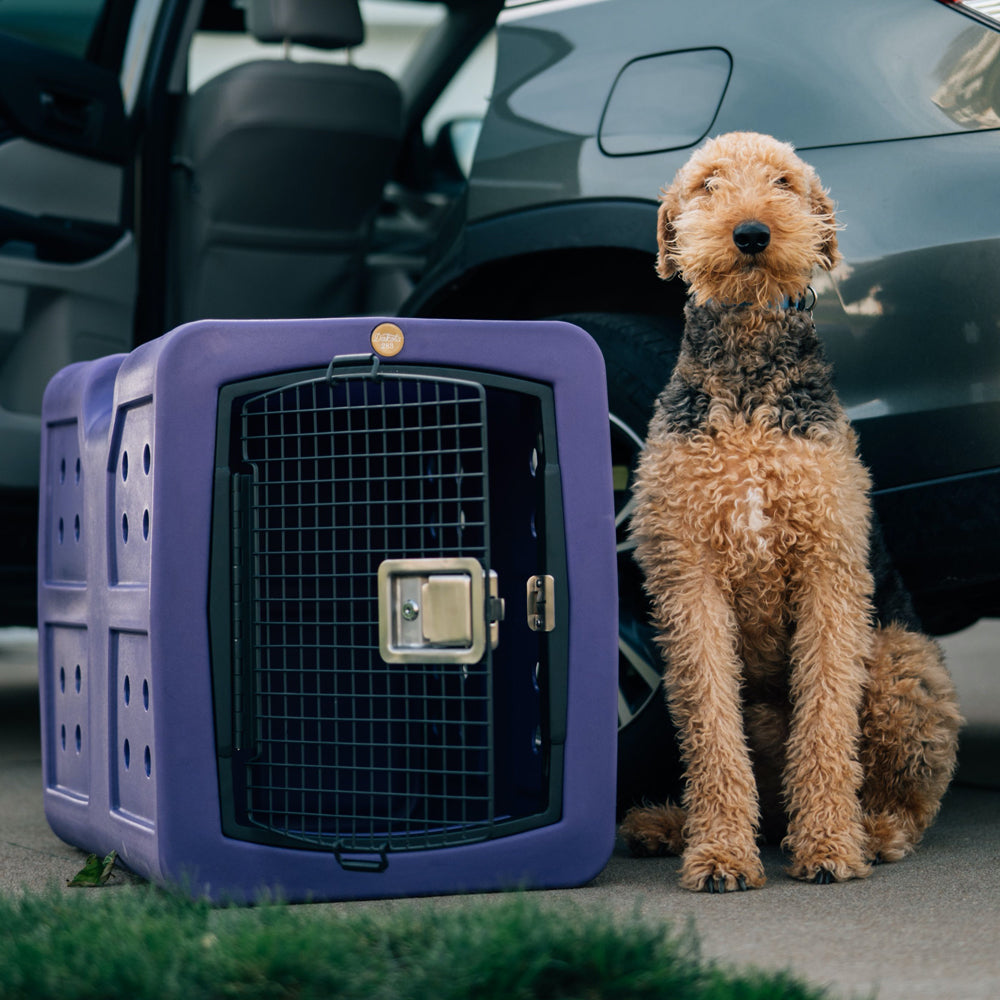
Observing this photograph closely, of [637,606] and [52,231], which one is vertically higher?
[52,231]

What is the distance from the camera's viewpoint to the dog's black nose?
7.96 feet

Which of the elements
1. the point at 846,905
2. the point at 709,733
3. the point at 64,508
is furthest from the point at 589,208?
the point at 846,905

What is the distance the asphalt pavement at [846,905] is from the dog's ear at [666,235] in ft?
3.74

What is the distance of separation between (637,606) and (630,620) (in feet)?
0.12

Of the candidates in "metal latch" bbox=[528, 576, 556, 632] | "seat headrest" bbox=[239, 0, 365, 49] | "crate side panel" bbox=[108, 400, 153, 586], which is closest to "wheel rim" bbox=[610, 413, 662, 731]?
"metal latch" bbox=[528, 576, 556, 632]

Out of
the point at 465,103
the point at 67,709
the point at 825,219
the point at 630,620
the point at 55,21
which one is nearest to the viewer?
the point at 825,219

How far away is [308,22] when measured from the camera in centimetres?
391

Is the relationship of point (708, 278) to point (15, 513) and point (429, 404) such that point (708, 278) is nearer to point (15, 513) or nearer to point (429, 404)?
point (429, 404)

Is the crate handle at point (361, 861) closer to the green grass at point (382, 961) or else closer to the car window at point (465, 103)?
the green grass at point (382, 961)

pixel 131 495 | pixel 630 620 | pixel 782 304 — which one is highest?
pixel 782 304

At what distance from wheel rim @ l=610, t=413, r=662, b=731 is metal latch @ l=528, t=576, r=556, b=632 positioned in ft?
1.80

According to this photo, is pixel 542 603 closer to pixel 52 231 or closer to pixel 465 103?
pixel 52 231

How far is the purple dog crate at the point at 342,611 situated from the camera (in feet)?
7.53

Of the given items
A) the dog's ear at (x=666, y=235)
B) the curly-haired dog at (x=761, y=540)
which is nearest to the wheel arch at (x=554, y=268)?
the dog's ear at (x=666, y=235)
